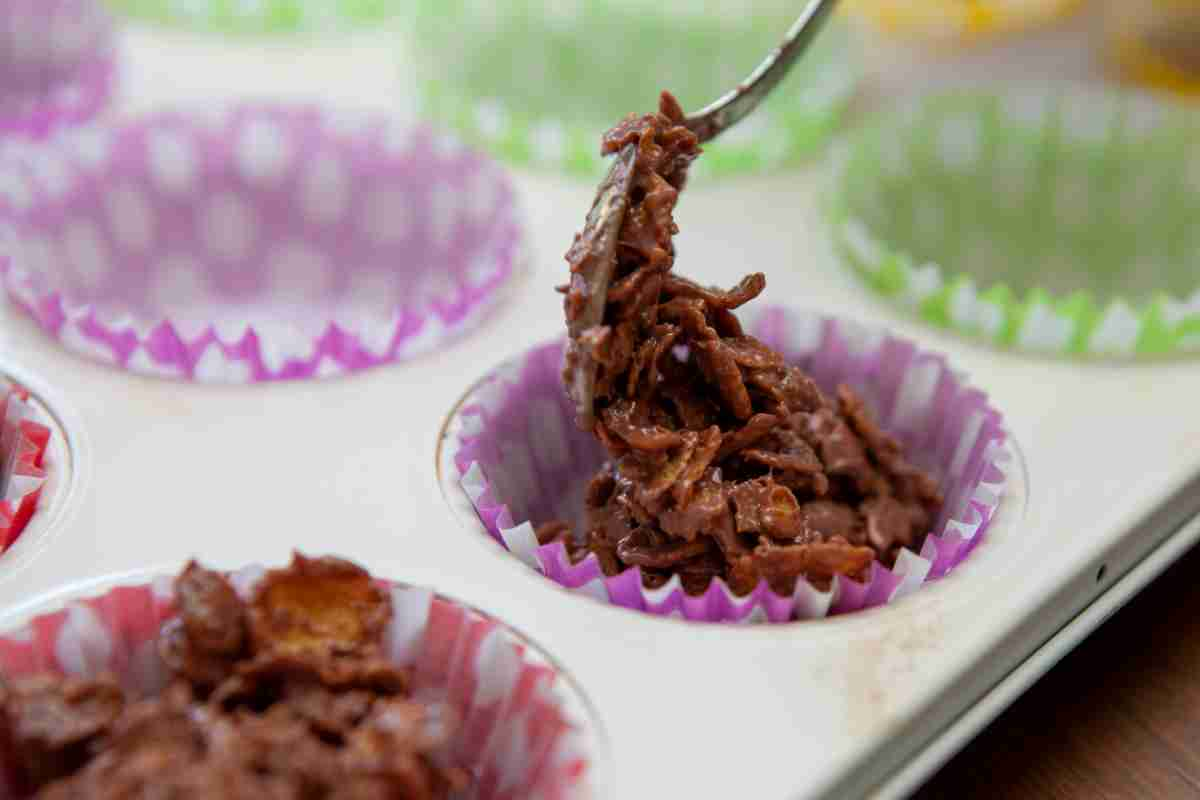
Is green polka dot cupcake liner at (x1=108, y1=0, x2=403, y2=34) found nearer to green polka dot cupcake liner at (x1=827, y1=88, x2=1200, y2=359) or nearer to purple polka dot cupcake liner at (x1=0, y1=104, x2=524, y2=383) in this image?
purple polka dot cupcake liner at (x1=0, y1=104, x2=524, y2=383)

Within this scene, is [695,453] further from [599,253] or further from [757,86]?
[757,86]

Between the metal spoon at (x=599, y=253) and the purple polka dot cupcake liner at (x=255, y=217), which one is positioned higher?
the metal spoon at (x=599, y=253)

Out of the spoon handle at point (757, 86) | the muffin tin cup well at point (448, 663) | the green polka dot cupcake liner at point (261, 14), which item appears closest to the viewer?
the muffin tin cup well at point (448, 663)

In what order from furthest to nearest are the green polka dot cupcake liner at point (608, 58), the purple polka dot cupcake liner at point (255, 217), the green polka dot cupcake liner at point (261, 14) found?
the green polka dot cupcake liner at point (261, 14)
the green polka dot cupcake liner at point (608, 58)
the purple polka dot cupcake liner at point (255, 217)

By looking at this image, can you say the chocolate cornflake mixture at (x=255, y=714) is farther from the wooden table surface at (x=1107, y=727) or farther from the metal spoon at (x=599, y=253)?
the wooden table surface at (x=1107, y=727)

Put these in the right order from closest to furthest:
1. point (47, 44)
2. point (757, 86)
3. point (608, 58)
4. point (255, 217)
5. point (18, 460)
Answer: point (18, 460) < point (757, 86) < point (255, 217) < point (47, 44) < point (608, 58)

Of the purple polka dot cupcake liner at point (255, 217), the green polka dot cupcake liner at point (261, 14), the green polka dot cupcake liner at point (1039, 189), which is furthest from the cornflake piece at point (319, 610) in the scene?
the green polka dot cupcake liner at point (261, 14)

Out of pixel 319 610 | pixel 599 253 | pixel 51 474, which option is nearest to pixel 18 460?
pixel 51 474
